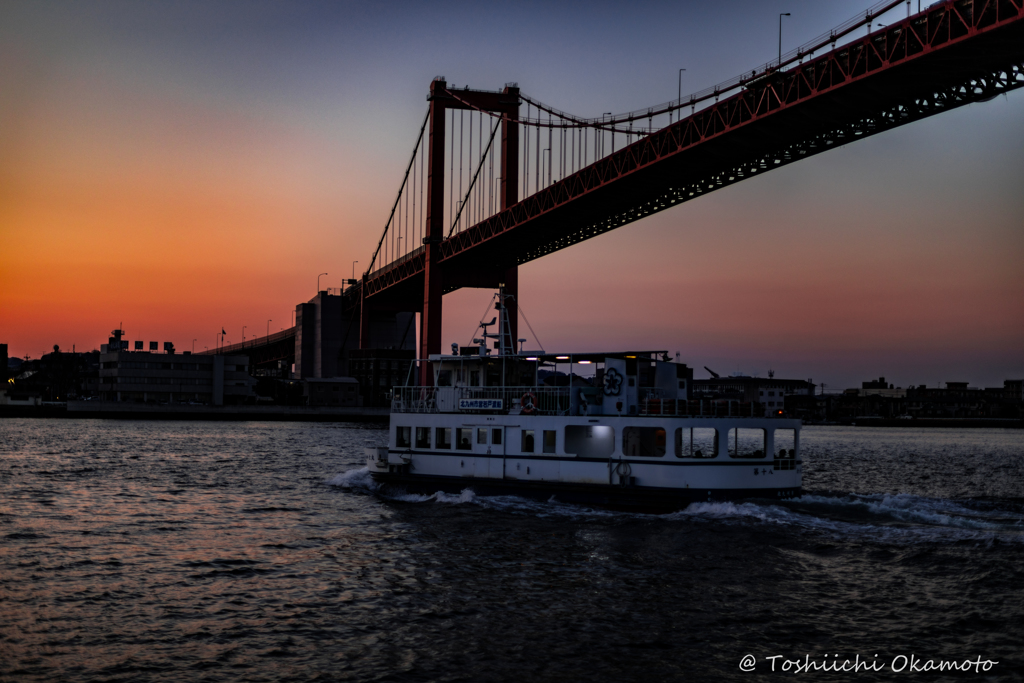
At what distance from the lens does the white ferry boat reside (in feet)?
78.5

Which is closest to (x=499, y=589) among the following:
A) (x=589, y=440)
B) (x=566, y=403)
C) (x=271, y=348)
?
(x=566, y=403)

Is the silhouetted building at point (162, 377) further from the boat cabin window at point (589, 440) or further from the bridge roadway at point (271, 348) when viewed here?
the boat cabin window at point (589, 440)

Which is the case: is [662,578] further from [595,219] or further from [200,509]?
[595,219]

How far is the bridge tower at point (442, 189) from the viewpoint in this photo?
81.9 meters

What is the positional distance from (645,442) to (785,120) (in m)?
25.3

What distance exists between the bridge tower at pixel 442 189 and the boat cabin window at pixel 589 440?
179ft

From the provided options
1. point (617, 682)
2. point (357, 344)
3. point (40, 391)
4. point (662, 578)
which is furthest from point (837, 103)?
point (40, 391)

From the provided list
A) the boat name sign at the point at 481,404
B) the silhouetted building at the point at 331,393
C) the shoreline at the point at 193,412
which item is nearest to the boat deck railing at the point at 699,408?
the boat name sign at the point at 481,404

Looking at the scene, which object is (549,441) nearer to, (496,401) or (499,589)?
(496,401)

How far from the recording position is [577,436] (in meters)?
27.0

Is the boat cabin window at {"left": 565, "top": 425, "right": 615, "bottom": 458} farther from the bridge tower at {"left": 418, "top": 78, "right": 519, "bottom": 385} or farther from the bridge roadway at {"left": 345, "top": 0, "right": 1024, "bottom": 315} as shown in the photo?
the bridge tower at {"left": 418, "top": 78, "right": 519, "bottom": 385}

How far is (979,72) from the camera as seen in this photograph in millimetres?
35312

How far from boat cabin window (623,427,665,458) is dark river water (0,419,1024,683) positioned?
330cm

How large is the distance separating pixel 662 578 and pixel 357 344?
124581 millimetres
